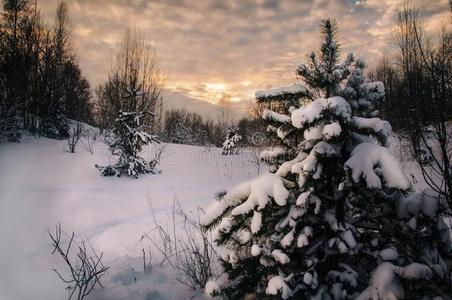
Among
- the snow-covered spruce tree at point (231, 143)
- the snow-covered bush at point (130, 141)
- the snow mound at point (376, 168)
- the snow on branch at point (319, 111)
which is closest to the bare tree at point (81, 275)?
the snow on branch at point (319, 111)

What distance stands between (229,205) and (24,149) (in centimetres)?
968

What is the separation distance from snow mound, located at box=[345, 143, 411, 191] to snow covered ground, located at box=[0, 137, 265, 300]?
1.81m

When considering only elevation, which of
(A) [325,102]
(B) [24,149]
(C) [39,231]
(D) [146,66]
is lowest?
(C) [39,231]

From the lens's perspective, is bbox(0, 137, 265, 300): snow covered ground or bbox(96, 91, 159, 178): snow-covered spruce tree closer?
bbox(0, 137, 265, 300): snow covered ground

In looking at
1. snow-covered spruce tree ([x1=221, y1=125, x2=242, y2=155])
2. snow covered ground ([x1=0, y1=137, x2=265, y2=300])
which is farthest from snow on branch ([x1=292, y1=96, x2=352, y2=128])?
snow-covered spruce tree ([x1=221, y1=125, x2=242, y2=155])

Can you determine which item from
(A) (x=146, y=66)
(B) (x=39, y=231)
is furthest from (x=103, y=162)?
(B) (x=39, y=231)

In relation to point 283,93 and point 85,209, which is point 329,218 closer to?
point 283,93

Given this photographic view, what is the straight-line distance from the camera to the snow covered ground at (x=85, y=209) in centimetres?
294

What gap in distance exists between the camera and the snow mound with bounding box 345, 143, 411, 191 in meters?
1.50

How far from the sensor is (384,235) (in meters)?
1.86

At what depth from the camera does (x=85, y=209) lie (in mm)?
5547

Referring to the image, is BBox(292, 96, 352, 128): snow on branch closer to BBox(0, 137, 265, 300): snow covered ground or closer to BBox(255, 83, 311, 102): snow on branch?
BBox(255, 83, 311, 102): snow on branch

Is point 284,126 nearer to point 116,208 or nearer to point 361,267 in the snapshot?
point 361,267

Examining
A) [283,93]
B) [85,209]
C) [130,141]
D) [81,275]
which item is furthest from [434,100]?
[130,141]
